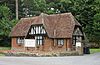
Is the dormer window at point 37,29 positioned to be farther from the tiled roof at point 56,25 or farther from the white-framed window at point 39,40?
the white-framed window at point 39,40

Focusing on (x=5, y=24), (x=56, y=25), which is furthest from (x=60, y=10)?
(x=56, y=25)

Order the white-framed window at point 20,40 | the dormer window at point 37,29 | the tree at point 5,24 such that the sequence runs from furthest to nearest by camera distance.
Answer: the tree at point 5,24
the white-framed window at point 20,40
the dormer window at point 37,29

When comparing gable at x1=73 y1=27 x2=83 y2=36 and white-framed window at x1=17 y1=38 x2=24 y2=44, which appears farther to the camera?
white-framed window at x1=17 y1=38 x2=24 y2=44

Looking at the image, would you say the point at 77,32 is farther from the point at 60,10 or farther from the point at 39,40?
the point at 60,10

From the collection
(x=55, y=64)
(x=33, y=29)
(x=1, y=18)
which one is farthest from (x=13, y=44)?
(x=55, y=64)

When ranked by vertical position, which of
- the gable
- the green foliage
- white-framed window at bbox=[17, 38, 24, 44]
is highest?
the green foliage

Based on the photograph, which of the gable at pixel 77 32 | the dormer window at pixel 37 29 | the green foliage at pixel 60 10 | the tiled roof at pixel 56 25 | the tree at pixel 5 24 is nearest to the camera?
the tiled roof at pixel 56 25

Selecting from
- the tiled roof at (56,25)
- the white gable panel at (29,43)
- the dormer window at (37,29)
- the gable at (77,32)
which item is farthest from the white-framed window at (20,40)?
the gable at (77,32)

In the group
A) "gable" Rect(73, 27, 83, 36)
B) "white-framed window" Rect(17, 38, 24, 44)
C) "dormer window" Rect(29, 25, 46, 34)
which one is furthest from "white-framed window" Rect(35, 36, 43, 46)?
"gable" Rect(73, 27, 83, 36)

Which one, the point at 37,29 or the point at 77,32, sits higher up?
the point at 37,29

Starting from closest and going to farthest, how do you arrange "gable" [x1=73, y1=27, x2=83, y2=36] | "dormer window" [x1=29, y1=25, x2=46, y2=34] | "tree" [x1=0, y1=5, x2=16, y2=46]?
"gable" [x1=73, y1=27, x2=83, y2=36] < "dormer window" [x1=29, y1=25, x2=46, y2=34] < "tree" [x1=0, y1=5, x2=16, y2=46]

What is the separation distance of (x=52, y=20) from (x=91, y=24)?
15.3 metres

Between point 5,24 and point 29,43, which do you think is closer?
point 29,43

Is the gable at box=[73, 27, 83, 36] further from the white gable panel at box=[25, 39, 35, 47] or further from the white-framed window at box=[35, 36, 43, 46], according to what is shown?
the white gable panel at box=[25, 39, 35, 47]
